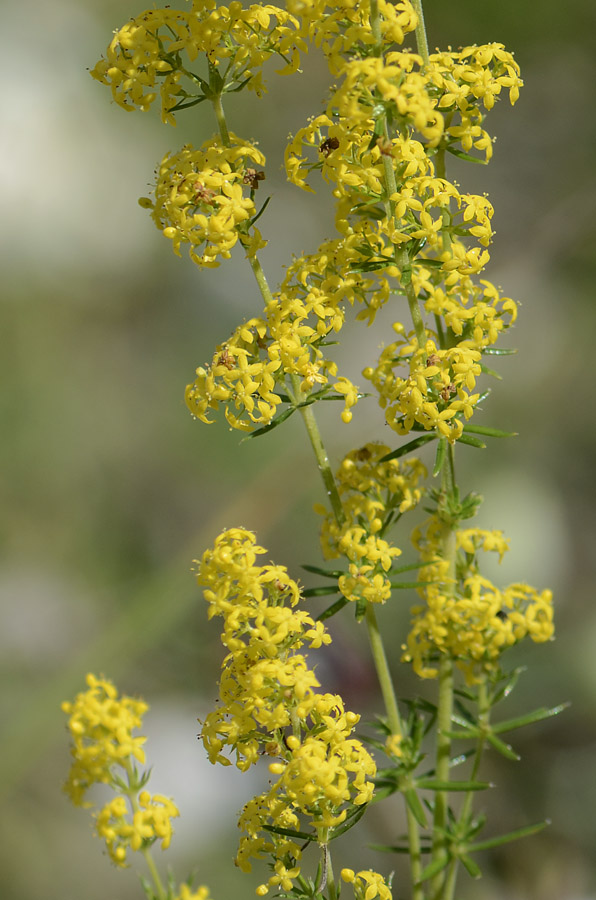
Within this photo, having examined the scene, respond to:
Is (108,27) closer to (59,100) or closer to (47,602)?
(59,100)

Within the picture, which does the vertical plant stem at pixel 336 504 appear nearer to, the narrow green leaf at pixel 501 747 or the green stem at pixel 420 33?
the narrow green leaf at pixel 501 747

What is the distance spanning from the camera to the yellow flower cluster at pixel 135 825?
1.45 metres

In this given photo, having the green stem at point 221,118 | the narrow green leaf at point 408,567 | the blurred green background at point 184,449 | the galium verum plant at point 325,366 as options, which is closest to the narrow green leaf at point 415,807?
the galium verum plant at point 325,366

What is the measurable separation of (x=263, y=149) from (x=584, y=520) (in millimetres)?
2838

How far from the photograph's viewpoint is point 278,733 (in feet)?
4.89

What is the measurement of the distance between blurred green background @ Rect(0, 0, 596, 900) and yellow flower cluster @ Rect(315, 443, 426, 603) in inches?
79.7

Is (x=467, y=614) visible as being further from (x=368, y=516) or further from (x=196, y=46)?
(x=196, y=46)

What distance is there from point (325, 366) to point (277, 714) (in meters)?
0.64

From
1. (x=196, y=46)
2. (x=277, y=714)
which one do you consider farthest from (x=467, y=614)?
(x=196, y=46)

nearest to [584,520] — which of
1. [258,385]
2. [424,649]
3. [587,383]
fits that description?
[587,383]

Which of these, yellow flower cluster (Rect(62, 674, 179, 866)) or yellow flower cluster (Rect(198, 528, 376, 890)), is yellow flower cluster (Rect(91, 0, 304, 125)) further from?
yellow flower cluster (Rect(62, 674, 179, 866))

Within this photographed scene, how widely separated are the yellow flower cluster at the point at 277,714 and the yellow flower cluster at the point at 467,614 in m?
0.38

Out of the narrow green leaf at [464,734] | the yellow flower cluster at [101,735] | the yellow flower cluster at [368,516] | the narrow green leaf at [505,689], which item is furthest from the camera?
the narrow green leaf at [505,689]

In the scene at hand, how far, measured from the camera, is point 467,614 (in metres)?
1.80
